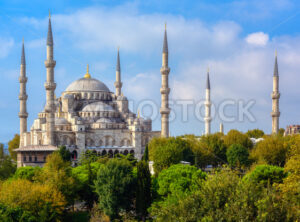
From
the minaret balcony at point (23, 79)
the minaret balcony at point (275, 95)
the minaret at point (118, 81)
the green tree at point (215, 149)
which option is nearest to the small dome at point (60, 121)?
the minaret balcony at point (23, 79)

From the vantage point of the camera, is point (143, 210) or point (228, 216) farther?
point (143, 210)

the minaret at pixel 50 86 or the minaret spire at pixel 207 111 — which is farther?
the minaret spire at pixel 207 111

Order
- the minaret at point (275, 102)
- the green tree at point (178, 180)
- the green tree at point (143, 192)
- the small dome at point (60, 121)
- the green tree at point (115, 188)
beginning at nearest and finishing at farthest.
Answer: the green tree at point (178, 180)
the green tree at point (143, 192)
the green tree at point (115, 188)
the minaret at point (275, 102)
the small dome at point (60, 121)

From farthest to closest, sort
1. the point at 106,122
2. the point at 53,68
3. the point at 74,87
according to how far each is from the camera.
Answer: the point at 74,87, the point at 106,122, the point at 53,68

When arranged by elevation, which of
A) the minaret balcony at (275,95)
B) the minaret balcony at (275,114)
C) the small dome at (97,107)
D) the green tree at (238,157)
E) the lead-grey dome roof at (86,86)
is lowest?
the green tree at (238,157)

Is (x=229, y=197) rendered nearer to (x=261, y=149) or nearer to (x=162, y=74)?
(x=261, y=149)

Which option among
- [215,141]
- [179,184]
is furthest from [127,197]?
[215,141]

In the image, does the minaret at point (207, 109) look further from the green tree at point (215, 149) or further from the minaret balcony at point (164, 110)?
the green tree at point (215, 149)

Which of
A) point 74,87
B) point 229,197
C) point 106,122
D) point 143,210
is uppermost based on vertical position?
point 74,87
